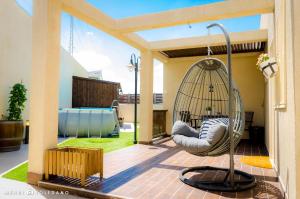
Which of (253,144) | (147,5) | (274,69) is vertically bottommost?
(253,144)

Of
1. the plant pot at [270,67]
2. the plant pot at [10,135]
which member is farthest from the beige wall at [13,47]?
the plant pot at [270,67]

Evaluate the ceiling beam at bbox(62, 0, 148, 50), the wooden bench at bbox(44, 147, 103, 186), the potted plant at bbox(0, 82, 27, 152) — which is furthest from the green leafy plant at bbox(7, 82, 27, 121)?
the wooden bench at bbox(44, 147, 103, 186)

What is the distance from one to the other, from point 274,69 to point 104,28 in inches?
136

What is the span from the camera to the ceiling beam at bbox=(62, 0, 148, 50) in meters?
4.18

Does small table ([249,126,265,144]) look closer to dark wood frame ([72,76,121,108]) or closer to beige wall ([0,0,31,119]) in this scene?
beige wall ([0,0,31,119])

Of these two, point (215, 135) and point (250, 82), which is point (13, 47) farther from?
point (250, 82)

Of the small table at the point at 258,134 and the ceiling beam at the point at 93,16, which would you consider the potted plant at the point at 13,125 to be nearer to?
the ceiling beam at the point at 93,16

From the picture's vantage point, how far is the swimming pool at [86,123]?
9125mm

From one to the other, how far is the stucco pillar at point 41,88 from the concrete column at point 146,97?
13.1 ft

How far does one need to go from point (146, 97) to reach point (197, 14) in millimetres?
3547

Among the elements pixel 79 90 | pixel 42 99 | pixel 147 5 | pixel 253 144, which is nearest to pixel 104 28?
pixel 147 5

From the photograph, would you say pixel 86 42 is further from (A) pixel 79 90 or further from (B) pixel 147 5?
(B) pixel 147 5

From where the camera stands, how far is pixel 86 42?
57.8 ft

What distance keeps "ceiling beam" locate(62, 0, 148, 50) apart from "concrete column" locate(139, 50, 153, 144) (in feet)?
4.64
